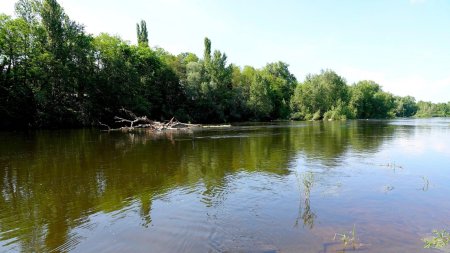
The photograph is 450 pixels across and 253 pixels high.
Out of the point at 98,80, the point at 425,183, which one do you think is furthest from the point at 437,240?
the point at 98,80

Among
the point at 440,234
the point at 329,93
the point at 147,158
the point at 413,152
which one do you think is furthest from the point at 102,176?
the point at 329,93

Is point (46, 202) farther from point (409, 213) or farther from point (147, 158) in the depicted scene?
point (409, 213)

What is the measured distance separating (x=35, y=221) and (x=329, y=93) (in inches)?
4491

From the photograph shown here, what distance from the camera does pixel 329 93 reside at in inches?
4498

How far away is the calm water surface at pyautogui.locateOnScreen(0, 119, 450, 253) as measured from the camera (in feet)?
24.7

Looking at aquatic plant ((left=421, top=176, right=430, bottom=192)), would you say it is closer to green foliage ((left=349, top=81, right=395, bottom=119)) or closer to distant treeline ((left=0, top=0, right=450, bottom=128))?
distant treeline ((left=0, top=0, right=450, bottom=128))

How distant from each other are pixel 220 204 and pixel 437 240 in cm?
586

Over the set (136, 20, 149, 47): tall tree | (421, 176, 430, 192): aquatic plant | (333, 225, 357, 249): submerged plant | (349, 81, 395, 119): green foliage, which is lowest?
(421, 176, 430, 192): aquatic plant

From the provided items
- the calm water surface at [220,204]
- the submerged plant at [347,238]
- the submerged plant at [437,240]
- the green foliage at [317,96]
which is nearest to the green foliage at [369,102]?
the green foliage at [317,96]

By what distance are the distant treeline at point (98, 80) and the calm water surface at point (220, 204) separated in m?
41.1

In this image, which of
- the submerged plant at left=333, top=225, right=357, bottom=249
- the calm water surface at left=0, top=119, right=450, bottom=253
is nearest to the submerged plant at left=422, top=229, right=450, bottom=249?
the calm water surface at left=0, top=119, right=450, bottom=253

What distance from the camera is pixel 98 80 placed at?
63.8 metres

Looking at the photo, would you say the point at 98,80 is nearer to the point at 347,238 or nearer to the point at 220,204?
the point at 220,204

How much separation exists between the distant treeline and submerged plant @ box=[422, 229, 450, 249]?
184 feet
